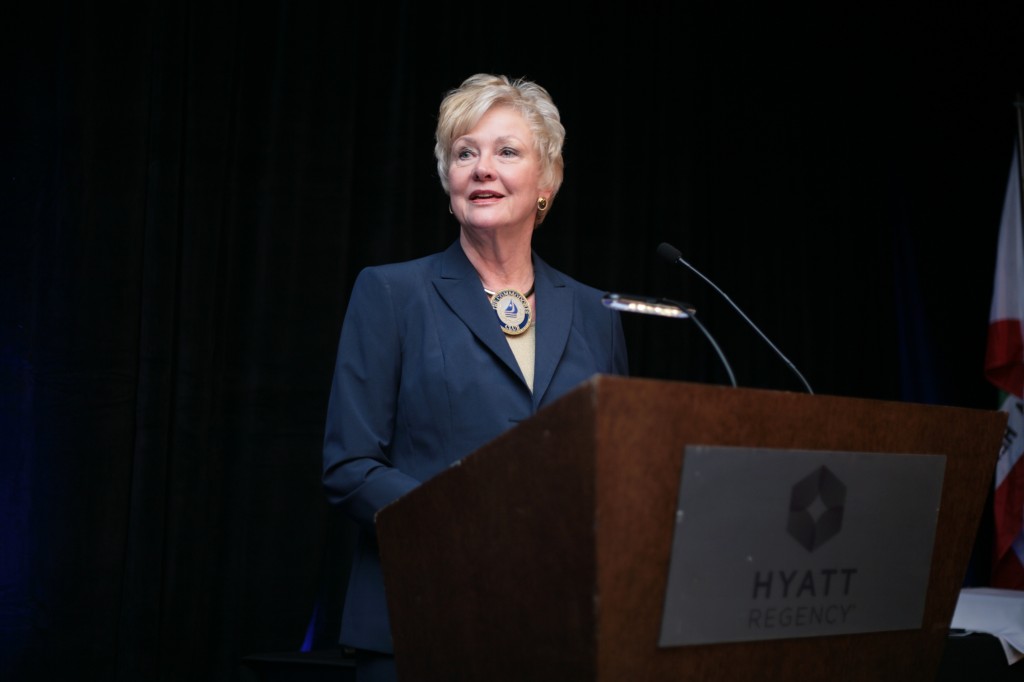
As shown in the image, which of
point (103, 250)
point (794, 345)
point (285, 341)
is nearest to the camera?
point (103, 250)

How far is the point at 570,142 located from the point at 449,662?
9.98 ft

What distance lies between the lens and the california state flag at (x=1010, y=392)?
4.02 meters

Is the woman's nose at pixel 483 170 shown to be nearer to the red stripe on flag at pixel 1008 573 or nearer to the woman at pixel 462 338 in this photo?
the woman at pixel 462 338

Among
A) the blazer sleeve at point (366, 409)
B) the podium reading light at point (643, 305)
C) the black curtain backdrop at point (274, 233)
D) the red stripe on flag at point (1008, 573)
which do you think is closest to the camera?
the podium reading light at point (643, 305)

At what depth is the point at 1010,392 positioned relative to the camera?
4.05 metres

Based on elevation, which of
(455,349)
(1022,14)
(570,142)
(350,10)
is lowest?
(455,349)

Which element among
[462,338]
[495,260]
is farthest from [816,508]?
[495,260]

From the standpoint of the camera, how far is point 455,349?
6.27 feet

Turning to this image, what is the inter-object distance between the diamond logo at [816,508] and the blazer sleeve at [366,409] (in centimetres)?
65

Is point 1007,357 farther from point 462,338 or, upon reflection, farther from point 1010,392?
point 462,338

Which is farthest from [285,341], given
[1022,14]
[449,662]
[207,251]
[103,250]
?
[1022,14]

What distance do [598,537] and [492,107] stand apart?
4.18ft

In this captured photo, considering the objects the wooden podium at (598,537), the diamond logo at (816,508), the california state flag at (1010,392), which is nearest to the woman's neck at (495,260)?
the wooden podium at (598,537)

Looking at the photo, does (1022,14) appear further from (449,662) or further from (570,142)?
(449,662)
